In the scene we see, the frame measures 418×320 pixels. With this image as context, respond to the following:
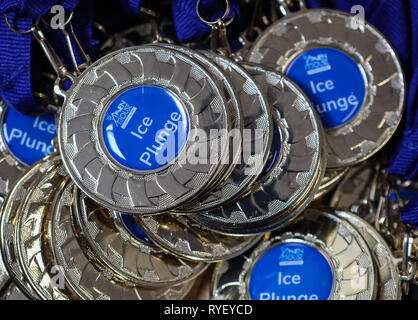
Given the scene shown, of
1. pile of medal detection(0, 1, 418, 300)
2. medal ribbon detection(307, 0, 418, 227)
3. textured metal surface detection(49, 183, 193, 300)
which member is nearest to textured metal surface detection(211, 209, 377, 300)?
pile of medal detection(0, 1, 418, 300)

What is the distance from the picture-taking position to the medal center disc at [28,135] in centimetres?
200

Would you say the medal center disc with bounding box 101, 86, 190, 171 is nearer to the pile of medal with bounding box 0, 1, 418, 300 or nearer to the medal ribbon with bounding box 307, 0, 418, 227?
the pile of medal with bounding box 0, 1, 418, 300

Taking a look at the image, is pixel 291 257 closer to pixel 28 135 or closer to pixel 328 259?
pixel 328 259

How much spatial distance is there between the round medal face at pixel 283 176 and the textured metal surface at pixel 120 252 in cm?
21

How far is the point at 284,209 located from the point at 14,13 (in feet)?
3.52

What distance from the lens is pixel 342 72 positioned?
6.18 feet

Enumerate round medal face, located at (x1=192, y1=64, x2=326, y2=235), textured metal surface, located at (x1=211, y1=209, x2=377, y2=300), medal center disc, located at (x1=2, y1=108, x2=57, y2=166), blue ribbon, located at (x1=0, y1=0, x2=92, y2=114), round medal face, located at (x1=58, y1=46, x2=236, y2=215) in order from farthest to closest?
medal center disc, located at (x1=2, y1=108, x2=57, y2=166) < blue ribbon, located at (x1=0, y1=0, x2=92, y2=114) < textured metal surface, located at (x1=211, y1=209, x2=377, y2=300) < round medal face, located at (x1=192, y1=64, x2=326, y2=235) < round medal face, located at (x1=58, y1=46, x2=236, y2=215)

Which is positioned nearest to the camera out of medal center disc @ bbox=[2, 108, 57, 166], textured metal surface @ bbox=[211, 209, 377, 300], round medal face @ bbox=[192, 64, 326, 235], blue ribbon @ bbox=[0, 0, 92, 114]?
round medal face @ bbox=[192, 64, 326, 235]

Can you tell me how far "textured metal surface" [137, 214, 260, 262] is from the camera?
172cm

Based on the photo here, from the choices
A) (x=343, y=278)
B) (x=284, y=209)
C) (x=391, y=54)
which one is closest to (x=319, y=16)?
(x=391, y=54)

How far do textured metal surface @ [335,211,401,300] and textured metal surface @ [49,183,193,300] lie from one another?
781 mm

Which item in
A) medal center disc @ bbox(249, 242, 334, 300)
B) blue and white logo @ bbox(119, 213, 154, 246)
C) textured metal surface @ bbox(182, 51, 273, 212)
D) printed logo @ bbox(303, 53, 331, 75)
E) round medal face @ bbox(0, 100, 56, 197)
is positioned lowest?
medal center disc @ bbox(249, 242, 334, 300)

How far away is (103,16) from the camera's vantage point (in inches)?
84.2

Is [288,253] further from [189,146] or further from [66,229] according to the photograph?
[66,229]
